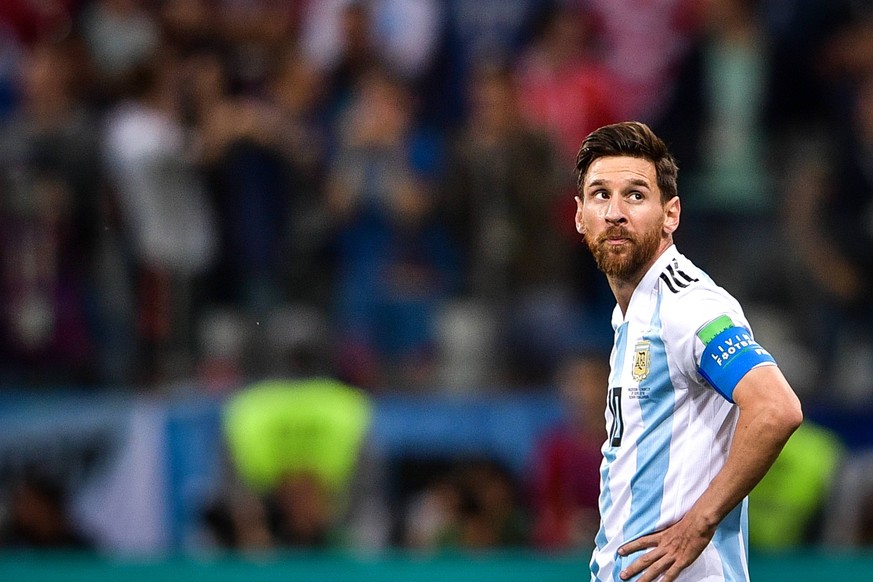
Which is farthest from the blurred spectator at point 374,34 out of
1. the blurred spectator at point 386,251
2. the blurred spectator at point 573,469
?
the blurred spectator at point 573,469

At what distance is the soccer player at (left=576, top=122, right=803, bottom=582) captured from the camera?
3.20 m

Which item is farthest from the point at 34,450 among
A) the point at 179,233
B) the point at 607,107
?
the point at 607,107

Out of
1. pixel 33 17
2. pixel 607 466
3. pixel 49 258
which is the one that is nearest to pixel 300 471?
pixel 49 258

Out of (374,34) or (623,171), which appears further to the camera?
(374,34)

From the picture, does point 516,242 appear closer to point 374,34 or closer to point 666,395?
point 374,34

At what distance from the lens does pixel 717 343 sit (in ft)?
10.7

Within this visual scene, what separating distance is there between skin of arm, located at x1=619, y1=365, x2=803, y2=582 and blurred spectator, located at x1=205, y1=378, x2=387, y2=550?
4575 mm

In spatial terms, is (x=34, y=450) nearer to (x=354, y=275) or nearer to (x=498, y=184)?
(x=354, y=275)

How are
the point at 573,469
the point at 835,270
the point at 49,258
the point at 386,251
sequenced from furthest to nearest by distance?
the point at 386,251 < the point at 835,270 < the point at 49,258 < the point at 573,469

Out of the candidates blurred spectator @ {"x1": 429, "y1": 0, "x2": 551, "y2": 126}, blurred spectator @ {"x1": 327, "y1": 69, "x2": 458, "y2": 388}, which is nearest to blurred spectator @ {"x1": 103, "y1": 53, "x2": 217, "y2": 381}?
blurred spectator @ {"x1": 327, "y1": 69, "x2": 458, "y2": 388}

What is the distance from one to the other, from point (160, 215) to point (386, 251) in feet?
4.43

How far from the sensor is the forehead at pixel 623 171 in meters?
3.53

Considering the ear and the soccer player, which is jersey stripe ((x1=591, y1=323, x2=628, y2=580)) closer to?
the soccer player

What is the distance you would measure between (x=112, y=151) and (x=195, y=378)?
1.44 meters
